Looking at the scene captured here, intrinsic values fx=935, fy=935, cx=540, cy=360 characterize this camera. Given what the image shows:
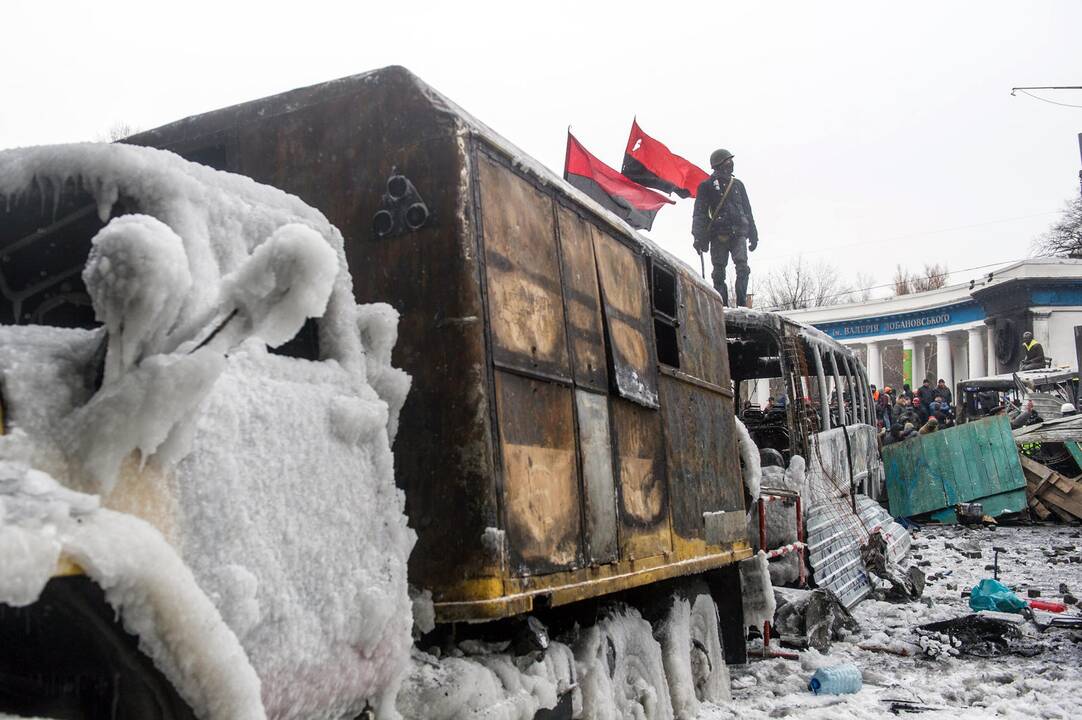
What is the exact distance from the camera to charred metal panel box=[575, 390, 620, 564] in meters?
4.41

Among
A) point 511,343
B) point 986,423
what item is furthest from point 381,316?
point 986,423

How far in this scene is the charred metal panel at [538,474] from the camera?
12.3ft

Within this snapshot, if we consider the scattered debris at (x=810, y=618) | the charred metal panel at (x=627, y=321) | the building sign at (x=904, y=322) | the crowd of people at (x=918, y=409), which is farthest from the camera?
the building sign at (x=904, y=322)

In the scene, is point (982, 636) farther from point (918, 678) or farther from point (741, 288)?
point (741, 288)

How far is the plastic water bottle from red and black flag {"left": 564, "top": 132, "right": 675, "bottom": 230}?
4369 millimetres

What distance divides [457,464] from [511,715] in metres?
0.98

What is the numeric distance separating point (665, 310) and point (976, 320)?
38807 mm

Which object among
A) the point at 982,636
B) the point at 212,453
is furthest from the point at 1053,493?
the point at 212,453

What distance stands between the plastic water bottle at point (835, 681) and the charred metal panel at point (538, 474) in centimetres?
357

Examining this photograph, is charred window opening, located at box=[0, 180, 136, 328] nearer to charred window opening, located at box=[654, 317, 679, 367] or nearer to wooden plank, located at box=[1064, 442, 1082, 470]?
charred window opening, located at box=[654, 317, 679, 367]

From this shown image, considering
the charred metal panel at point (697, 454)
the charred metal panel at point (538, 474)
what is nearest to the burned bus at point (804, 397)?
the charred metal panel at point (697, 454)

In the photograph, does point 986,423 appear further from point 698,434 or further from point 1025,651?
point 698,434

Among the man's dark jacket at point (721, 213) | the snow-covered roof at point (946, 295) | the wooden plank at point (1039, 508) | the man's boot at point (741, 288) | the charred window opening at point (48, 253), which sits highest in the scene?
the snow-covered roof at point (946, 295)

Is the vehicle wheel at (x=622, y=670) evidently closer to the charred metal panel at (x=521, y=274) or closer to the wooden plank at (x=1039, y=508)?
the charred metal panel at (x=521, y=274)
